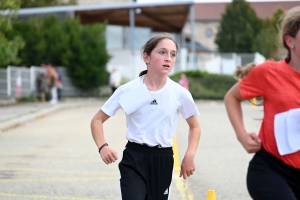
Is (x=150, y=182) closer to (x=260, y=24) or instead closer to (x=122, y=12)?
(x=122, y=12)

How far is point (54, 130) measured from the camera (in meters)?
19.0

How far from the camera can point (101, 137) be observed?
536 cm

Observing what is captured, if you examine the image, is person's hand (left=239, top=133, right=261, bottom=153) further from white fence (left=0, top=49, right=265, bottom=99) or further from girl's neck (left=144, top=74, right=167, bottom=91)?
white fence (left=0, top=49, right=265, bottom=99)

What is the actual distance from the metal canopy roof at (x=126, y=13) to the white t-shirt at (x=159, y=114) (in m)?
40.2

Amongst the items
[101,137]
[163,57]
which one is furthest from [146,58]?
[101,137]

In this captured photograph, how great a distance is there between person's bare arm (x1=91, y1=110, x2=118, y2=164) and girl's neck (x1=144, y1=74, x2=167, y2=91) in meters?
0.41

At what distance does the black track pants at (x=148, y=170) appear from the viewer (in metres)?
5.16

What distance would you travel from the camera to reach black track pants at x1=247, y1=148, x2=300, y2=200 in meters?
4.00

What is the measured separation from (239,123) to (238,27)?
88709mm

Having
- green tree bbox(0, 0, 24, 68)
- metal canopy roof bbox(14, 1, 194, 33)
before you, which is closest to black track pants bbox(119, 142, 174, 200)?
green tree bbox(0, 0, 24, 68)

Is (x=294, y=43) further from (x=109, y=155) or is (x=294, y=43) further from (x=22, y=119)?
(x=22, y=119)

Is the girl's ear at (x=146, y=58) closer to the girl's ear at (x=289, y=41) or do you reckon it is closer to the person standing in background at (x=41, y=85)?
A: the girl's ear at (x=289, y=41)

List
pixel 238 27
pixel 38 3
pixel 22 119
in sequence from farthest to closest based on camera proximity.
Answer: pixel 238 27 → pixel 38 3 → pixel 22 119

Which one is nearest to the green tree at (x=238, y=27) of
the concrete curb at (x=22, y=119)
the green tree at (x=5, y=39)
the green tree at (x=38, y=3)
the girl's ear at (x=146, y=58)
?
the green tree at (x=38, y=3)
